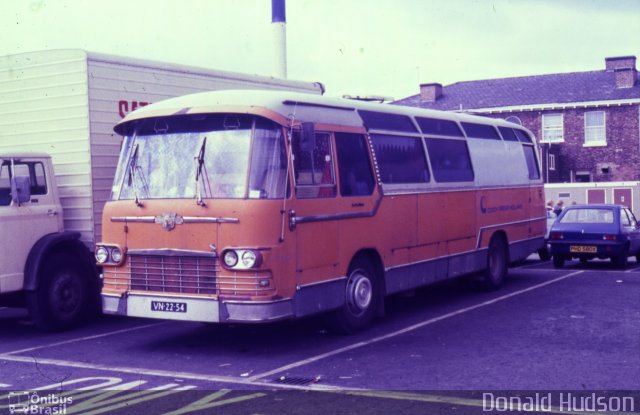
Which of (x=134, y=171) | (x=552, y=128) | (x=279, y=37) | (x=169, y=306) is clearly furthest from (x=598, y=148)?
(x=169, y=306)

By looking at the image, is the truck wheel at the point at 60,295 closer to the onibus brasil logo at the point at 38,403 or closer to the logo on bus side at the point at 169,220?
the logo on bus side at the point at 169,220

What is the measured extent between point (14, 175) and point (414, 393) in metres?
6.35

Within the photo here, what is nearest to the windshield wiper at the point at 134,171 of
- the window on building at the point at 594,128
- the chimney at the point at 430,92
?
the window on building at the point at 594,128

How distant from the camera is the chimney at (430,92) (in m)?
52.2

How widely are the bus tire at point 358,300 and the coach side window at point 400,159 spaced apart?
52.4 inches

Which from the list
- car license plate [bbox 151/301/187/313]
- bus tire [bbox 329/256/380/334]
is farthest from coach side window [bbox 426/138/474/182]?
car license plate [bbox 151/301/187/313]

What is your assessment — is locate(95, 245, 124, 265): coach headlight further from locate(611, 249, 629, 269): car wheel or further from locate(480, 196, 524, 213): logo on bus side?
locate(611, 249, 629, 269): car wheel

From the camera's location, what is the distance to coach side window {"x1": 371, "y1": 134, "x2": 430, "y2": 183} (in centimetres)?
1154

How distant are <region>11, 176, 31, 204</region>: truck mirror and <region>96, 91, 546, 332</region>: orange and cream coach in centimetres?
137

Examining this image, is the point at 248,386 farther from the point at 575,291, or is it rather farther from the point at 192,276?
the point at 575,291

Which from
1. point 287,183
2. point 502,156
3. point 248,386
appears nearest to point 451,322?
point 287,183

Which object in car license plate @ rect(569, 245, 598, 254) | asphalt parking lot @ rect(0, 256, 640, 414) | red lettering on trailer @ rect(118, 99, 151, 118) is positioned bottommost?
asphalt parking lot @ rect(0, 256, 640, 414)

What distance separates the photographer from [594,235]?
19.5 m

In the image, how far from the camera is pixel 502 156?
16109 mm
